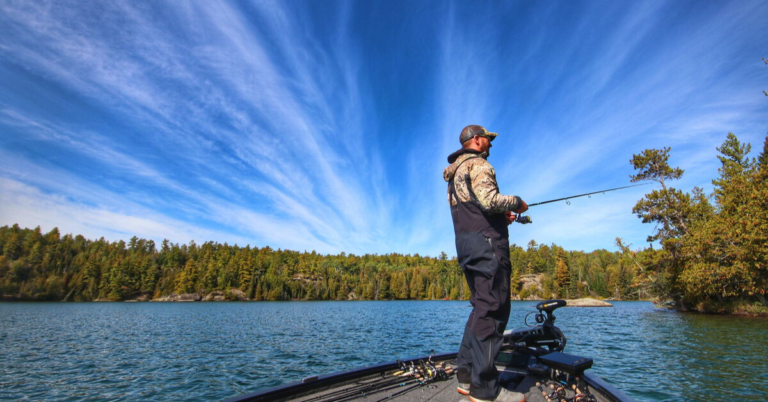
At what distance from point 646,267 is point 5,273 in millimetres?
136532

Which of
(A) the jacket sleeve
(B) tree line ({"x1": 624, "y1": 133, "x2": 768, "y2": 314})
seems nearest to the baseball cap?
(A) the jacket sleeve

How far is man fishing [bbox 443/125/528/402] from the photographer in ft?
9.57

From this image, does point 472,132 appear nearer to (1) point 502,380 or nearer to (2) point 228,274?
(1) point 502,380

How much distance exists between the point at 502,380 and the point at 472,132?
2.92 metres

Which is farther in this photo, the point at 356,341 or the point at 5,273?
the point at 5,273

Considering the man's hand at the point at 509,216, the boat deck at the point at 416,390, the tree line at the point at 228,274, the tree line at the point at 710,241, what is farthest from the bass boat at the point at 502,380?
the tree line at the point at 228,274

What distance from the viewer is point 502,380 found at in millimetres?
3900

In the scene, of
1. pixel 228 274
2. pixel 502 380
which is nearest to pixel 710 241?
pixel 502 380

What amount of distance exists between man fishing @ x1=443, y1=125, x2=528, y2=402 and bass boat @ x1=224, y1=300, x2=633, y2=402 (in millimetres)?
568

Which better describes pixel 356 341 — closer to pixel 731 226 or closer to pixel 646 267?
pixel 731 226

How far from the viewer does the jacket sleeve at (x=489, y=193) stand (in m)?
3.08

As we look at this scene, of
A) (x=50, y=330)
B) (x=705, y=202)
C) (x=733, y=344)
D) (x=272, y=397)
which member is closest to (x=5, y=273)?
(x=50, y=330)

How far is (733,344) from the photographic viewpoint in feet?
44.6

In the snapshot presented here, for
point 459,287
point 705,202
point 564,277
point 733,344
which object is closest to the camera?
point 733,344
